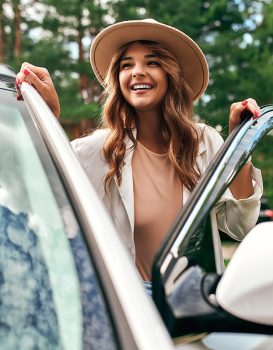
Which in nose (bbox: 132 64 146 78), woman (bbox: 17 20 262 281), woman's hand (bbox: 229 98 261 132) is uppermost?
woman's hand (bbox: 229 98 261 132)

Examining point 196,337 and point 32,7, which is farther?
point 32,7

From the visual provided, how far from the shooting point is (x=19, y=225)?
1.34m

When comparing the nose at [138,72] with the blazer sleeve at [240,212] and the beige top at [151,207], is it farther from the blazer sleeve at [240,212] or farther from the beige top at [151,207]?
the blazer sleeve at [240,212]

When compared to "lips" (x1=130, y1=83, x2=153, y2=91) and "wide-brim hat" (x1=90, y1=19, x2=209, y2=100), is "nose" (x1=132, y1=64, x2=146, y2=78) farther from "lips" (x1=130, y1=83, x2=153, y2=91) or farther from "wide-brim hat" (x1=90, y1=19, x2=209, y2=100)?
"wide-brim hat" (x1=90, y1=19, x2=209, y2=100)

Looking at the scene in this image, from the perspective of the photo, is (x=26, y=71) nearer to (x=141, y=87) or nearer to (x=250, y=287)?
(x=141, y=87)

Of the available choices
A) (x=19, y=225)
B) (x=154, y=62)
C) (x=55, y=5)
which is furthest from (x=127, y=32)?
(x=55, y=5)

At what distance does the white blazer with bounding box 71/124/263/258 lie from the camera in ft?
6.62

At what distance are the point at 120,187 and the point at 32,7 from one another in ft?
69.6

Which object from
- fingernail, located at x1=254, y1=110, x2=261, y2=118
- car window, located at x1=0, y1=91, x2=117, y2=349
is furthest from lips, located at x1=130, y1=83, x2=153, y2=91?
car window, located at x1=0, y1=91, x2=117, y2=349

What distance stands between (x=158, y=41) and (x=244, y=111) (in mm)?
892

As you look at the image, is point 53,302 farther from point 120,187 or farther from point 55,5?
point 55,5

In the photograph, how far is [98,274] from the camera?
1.11m

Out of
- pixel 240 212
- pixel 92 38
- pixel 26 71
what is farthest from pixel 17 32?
pixel 240 212

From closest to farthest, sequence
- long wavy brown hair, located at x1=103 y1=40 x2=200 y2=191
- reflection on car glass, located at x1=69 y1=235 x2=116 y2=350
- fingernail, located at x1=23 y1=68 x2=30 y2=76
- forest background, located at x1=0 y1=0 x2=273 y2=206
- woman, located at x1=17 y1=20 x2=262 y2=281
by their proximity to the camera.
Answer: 1. reflection on car glass, located at x1=69 y1=235 x2=116 y2=350
2. fingernail, located at x1=23 y1=68 x2=30 y2=76
3. woman, located at x1=17 y1=20 x2=262 y2=281
4. long wavy brown hair, located at x1=103 y1=40 x2=200 y2=191
5. forest background, located at x1=0 y1=0 x2=273 y2=206
